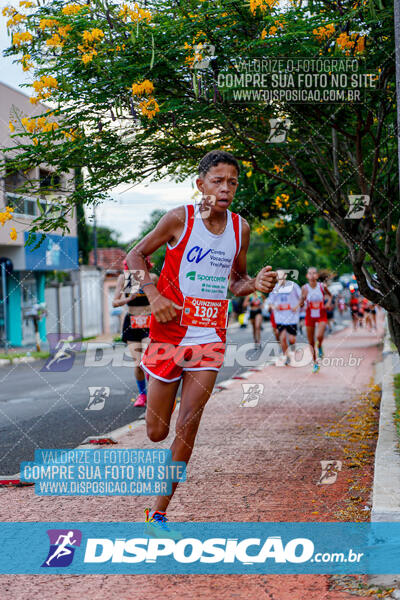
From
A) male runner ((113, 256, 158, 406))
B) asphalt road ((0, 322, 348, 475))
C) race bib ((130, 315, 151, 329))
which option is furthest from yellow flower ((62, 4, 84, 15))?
race bib ((130, 315, 151, 329))

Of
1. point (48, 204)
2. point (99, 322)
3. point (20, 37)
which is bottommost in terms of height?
point (99, 322)

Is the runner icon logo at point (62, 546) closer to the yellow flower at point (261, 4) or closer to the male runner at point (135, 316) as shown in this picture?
the yellow flower at point (261, 4)

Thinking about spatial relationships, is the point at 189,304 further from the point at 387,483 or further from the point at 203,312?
the point at 387,483

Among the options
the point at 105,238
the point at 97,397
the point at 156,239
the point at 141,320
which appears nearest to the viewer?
the point at 156,239

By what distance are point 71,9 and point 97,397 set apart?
6126 millimetres

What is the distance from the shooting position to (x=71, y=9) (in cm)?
513

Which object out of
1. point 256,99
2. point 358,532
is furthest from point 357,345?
point 358,532

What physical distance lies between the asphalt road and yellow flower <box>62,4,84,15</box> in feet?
10.9

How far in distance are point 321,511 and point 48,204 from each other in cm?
289

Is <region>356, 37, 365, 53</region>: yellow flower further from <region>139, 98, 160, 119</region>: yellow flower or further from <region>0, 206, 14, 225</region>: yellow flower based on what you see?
<region>0, 206, 14, 225</region>: yellow flower

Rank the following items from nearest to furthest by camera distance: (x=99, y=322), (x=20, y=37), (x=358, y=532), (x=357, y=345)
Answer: (x=358, y=532) < (x=20, y=37) < (x=357, y=345) < (x=99, y=322)

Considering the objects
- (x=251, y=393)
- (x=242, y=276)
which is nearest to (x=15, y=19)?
(x=242, y=276)

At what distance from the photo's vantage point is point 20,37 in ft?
17.2

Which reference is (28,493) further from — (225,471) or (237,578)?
(237,578)
